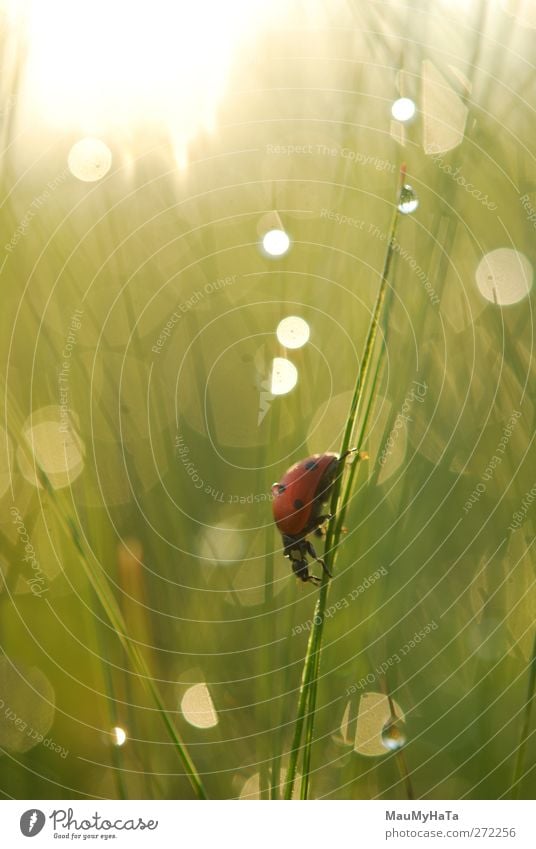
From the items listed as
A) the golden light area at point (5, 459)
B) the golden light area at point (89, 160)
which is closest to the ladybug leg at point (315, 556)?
the golden light area at point (5, 459)

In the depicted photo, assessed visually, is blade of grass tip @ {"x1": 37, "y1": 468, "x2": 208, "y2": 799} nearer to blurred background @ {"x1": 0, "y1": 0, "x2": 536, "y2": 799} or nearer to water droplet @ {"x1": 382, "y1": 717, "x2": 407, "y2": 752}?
blurred background @ {"x1": 0, "y1": 0, "x2": 536, "y2": 799}

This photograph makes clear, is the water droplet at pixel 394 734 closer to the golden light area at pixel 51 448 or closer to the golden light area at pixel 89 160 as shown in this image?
the golden light area at pixel 51 448

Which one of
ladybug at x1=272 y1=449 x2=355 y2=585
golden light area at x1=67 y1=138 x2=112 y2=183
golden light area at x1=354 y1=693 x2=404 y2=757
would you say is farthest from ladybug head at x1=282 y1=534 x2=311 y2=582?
golden light area at x1=67 y1=138 x2=112 y2=183

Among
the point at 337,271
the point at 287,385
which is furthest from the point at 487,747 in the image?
the point at 337,271

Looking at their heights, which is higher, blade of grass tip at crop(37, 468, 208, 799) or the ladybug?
the ladybug

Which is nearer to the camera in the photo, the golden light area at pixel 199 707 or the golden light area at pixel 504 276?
the golden light area at pixel 199 707

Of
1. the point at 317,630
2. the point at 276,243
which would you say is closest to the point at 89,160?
the point at 276,243

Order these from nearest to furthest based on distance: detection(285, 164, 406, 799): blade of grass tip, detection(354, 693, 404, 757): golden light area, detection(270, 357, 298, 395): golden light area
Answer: detection(285, 164, 406, 799): blade of grass tip, detection(354, 693, 404, 757): golden light area, detection(270, 357, 298, 395): golden light area
